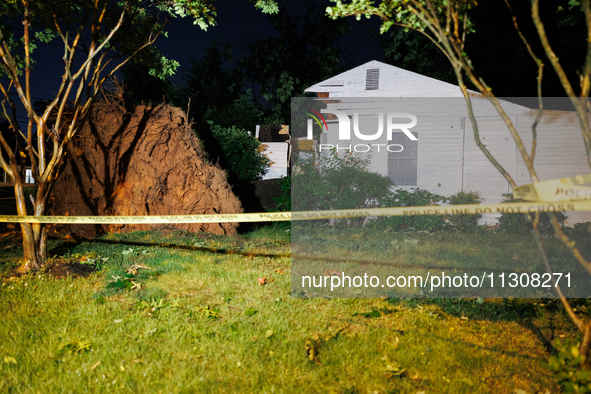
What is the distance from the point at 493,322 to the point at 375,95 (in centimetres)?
917

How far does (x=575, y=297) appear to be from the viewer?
5.12 metres

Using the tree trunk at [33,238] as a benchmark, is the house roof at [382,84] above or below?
above

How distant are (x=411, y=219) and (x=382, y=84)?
482 centimetres

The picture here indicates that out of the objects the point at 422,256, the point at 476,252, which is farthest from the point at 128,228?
the point at 476,252

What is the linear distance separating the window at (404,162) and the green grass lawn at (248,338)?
26.0 feet

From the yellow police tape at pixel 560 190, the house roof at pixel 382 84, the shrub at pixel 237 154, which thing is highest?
the house roof at pixel 382 84

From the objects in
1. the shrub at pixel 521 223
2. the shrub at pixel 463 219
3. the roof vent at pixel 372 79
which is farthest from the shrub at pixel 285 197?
the shrub at pixel 521 223

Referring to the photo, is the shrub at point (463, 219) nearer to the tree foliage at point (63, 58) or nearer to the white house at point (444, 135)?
the white house at point (444, 135)

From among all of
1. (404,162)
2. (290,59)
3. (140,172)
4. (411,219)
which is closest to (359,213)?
(411,219)

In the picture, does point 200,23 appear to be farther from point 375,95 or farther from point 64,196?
point 375,95

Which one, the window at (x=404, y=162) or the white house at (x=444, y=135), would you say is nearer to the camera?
the white house at (x=444, y=135)

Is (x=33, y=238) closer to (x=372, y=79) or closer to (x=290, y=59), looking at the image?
(x=372, y=79)

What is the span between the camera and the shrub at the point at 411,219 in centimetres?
965

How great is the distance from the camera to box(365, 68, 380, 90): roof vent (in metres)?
12.3
